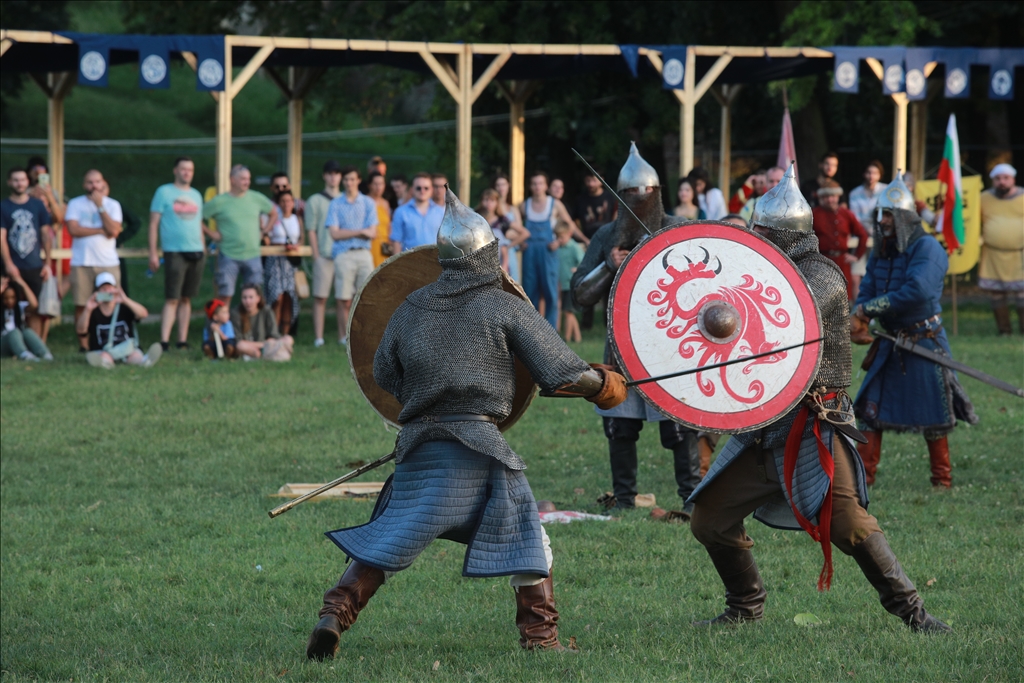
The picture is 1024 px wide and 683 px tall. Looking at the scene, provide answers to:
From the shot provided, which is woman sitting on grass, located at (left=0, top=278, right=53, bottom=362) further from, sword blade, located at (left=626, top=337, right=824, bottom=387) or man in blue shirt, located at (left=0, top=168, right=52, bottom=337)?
sword blade, located at (left=626, top=337, right=824, bottom=387)

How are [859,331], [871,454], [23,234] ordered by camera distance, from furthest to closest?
[23,234] → [871,454] → [859,331]

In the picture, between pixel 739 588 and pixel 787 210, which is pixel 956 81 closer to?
pixel 787 210

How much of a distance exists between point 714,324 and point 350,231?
800cm

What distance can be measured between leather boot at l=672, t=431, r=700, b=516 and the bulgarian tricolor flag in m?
6.22

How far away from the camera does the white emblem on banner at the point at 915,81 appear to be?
44.4ft

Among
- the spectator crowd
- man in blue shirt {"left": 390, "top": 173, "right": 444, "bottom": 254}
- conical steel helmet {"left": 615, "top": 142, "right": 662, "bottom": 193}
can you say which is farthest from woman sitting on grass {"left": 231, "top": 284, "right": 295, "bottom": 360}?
conical steel helmet {"left": 615, "top": 142, "right": 662, "bottom": 193}

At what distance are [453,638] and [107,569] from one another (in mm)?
1872

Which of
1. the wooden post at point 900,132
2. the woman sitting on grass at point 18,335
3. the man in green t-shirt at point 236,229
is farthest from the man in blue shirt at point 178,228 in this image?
the wooden post at point 900,132

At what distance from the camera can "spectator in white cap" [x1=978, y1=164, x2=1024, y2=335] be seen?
12.9 metres

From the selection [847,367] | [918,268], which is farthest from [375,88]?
[847,367]

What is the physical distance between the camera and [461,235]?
4.14 meters

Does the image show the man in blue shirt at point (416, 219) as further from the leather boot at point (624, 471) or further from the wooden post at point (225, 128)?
the leather boot at point (624, 471)

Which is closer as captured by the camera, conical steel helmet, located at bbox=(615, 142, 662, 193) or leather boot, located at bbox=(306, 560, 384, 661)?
leather boot, located at bbox=(306, 560, 384, 661)

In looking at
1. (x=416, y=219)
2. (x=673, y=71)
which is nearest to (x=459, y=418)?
(x=416, y=219)
